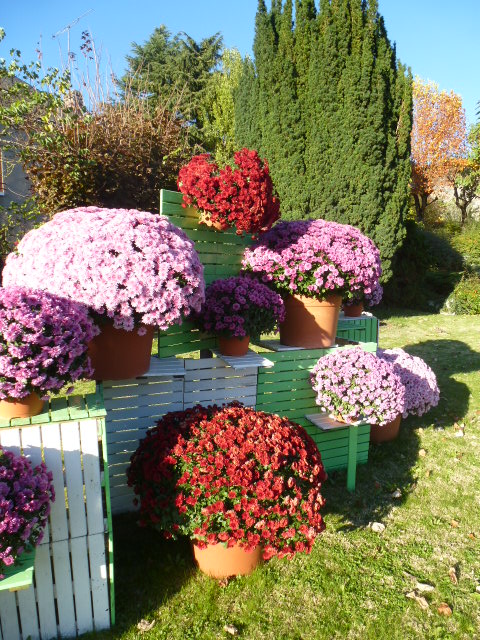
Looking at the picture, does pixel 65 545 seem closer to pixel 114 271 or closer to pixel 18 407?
pixel 18 407

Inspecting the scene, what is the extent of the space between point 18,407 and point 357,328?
156 inches

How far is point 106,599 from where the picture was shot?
2535mm

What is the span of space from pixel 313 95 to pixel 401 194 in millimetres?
2993

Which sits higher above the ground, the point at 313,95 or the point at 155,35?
the point at 155,35

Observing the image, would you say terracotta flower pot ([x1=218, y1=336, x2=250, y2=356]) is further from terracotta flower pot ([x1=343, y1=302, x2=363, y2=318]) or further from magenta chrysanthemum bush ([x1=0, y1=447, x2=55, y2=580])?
terracotta flower pot ([x1=343, y1=302, x2=363, y2=318])

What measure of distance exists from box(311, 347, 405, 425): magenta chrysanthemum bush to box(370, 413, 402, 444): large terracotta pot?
3.95ft

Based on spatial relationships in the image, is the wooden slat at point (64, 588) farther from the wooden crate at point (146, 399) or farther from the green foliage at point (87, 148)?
the green foliage at point (87, 148)

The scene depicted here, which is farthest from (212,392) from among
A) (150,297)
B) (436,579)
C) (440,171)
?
(440,171)

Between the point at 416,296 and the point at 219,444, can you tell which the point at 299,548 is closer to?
the point at 219,444

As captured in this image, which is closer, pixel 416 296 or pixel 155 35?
pixel 416 296

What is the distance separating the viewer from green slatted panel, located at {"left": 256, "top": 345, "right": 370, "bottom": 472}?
13.5 ft

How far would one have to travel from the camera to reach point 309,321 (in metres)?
4.24

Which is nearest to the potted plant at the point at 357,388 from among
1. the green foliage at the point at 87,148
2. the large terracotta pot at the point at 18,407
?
the large terracotta pot at the point at 18,407

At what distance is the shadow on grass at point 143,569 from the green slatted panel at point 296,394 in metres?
1.37
